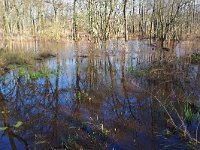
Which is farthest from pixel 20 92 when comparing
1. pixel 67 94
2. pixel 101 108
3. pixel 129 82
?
pixel 129 82

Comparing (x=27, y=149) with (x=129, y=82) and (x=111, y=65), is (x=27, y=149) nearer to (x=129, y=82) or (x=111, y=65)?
(x=129, y=82)

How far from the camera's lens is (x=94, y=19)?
1356 inches

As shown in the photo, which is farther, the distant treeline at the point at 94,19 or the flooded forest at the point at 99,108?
the distant treeline at the point at 94,19

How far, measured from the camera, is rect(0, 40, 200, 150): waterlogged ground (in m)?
6.46

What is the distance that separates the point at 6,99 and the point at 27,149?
465cm

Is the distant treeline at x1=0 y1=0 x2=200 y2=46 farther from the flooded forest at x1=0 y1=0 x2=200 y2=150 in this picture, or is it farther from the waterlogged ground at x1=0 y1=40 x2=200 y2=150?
the waterlogged ground at x1=0 y1=40 x2=200 y2=150

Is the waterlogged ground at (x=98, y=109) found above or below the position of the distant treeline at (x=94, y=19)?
below

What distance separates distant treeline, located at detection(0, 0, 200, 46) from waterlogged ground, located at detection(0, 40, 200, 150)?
1675cm

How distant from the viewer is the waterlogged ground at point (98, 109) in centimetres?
646

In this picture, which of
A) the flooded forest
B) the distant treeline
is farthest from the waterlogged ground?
the distant treeline

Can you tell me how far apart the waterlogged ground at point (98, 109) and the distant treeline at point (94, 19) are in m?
16.8

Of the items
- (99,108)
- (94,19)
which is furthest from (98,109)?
(94,19)

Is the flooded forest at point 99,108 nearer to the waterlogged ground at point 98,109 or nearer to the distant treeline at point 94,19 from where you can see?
the waterlogged ground at point 98,109

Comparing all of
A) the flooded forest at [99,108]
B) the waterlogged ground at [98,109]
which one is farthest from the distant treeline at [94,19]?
the waterlogged ground at [98,109]
